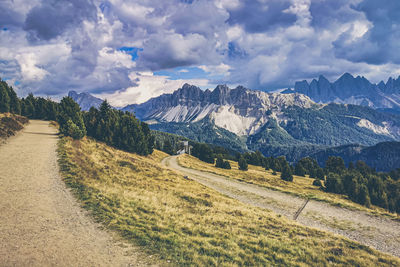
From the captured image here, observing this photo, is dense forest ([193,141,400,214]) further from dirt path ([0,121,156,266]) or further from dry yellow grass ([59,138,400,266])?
dirt path ([0,121,156,266])

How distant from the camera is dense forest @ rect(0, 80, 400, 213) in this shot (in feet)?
147

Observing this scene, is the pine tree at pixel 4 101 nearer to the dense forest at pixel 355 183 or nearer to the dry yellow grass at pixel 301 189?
the dry yellow grass at pixel 301 189

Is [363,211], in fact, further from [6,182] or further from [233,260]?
[6,182]

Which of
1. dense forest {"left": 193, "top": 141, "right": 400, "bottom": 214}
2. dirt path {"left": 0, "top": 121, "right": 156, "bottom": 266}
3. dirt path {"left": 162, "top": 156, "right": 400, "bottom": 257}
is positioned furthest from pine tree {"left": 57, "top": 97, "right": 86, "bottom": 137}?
dense forest {"left": 193, "top": 141, "right": 400, "bottom": 214}

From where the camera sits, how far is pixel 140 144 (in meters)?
71.2

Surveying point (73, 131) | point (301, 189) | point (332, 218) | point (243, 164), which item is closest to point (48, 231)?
point (332, 218)

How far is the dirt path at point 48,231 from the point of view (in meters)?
10.1

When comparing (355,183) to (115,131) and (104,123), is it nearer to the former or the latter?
(115,131)

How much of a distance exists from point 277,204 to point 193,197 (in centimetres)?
1389

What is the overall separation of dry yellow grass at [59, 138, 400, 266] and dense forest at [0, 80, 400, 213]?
31.0 metres

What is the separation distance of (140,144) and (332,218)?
58983 mm

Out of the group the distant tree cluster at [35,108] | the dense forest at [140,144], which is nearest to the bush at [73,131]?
the dense forest at [140,144]

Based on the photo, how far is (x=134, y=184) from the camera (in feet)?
92.4

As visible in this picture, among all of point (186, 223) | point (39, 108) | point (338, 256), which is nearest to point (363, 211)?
point (338, 256)
